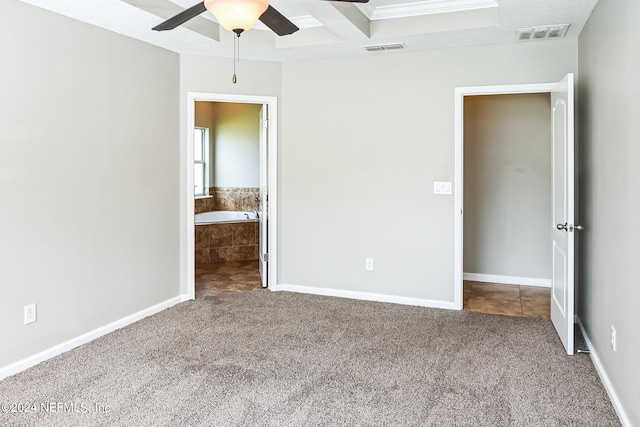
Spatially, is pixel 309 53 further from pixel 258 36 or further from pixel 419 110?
pixel 419 110

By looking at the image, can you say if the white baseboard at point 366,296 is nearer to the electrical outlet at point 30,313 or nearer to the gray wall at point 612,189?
the gray wall at point 612,189

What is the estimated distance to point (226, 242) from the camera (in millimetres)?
6609

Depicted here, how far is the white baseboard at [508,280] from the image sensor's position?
210 inches

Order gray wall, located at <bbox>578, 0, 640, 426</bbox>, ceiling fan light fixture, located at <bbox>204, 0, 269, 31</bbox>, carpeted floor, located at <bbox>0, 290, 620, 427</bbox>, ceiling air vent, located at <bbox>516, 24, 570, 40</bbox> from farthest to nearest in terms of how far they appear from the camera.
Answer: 1. ceiling air vent, located at <bbox>516, 24, 570, 40</bbox>
2. carpeted floor, located at <bbox>0, 290, 620, 427</bbox>
3. gray wall, located at <bbox>578, 0, 640, 426</bbox>
4. ceiling fan light fixture, located at <bbox>204, 0, 269, 31</bbox>

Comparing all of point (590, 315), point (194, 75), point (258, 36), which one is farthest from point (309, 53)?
point (590, 315)

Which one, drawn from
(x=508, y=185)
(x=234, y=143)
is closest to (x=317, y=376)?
(x=508, y=185)

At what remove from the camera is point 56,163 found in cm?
318

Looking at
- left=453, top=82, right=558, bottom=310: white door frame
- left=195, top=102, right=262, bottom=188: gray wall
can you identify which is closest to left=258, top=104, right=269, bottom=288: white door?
left=453, top=82, right=558, bottom=310: white door frame

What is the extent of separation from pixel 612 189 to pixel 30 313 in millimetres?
3544

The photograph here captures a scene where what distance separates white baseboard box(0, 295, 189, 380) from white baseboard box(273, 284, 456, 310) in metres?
1.10

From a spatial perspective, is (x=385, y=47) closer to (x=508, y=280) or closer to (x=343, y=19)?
(x=343, y=19)

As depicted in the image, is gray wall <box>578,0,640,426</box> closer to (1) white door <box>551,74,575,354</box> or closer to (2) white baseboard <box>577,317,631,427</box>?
(2) white baseboard <box>577,317,631,427</box>

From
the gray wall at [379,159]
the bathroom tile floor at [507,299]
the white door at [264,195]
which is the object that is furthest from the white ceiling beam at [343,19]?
the bathroom tile floor at [507,299]

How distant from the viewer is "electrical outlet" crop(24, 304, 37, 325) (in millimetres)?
3008
